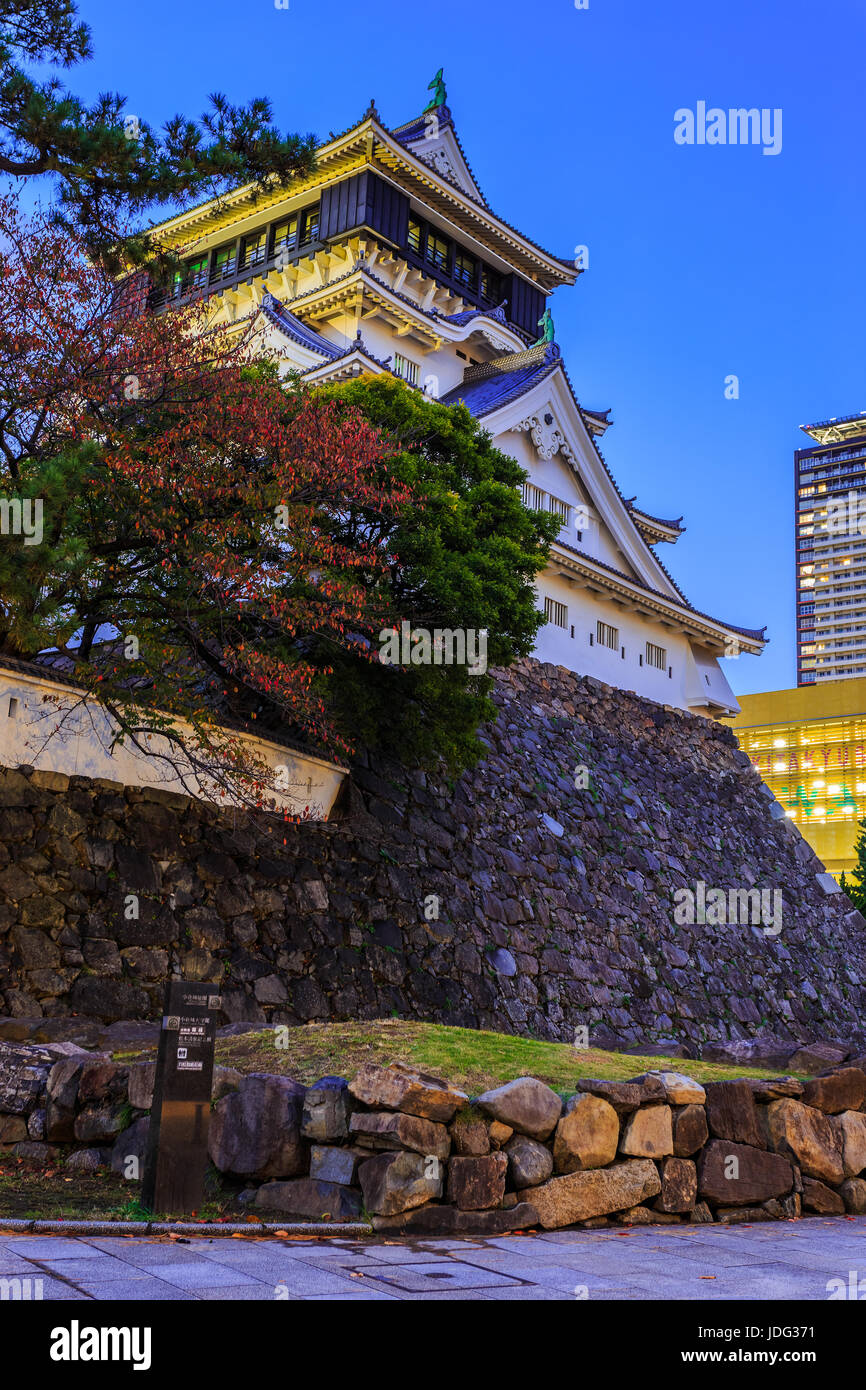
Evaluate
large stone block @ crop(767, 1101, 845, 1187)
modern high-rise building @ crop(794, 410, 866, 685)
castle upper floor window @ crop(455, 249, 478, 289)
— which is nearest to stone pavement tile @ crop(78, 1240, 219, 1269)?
large stone block @ crop(767, 1101, 845, 1187)

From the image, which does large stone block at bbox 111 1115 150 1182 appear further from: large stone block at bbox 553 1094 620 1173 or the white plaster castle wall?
the white plaster castle wall

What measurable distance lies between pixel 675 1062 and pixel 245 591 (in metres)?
7.22

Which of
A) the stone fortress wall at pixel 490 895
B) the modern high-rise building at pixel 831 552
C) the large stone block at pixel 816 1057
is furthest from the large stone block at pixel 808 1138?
the modern high-rise building at pixel 831 552

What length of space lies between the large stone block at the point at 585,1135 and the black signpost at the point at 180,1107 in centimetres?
247

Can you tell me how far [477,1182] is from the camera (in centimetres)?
744

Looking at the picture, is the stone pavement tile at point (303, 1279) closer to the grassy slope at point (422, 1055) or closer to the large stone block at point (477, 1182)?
the large stone block at point (477, 1182)

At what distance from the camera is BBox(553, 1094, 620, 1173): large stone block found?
7.79 meters

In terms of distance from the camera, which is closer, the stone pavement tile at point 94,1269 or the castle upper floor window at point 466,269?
the stone pavement tile at point 94,1269

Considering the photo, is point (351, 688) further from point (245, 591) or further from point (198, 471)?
point (198, 471)

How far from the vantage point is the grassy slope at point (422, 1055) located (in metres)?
8.86

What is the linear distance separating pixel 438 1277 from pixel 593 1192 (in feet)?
7.92

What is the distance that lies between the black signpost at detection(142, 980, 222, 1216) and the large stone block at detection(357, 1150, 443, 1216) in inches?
Result: 44.0

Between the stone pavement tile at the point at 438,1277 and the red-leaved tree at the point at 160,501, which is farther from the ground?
the red-leaved tree at the point at 160,501

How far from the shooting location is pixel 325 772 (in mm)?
16859
